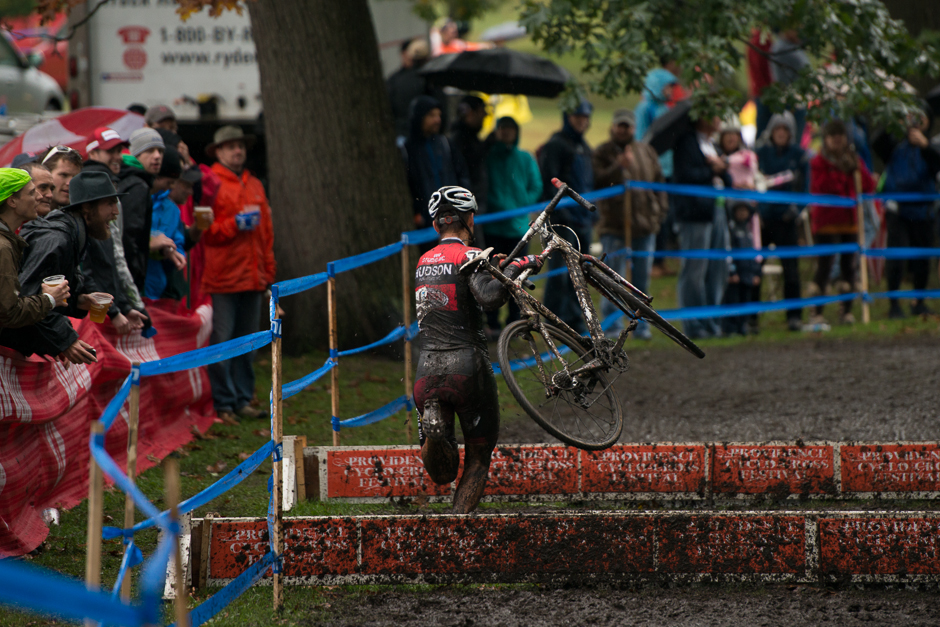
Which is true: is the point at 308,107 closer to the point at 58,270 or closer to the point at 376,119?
the point at 376,119

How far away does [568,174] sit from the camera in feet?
39.7

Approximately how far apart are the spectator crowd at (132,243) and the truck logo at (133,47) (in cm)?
500

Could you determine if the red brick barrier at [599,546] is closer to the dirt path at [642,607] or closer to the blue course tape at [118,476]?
the dirt path at [642,607]

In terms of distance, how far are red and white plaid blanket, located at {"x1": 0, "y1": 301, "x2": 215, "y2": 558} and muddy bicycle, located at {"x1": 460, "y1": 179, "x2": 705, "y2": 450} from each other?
2.55 metres

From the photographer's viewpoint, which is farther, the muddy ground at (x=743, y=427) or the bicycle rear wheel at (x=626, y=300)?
the bicycle rear wheel at (x=626, y=300)

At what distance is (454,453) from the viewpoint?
18.8 ft

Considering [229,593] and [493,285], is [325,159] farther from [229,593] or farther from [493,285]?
[229,593]

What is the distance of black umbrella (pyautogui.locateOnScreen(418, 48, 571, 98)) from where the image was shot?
41.6 ft

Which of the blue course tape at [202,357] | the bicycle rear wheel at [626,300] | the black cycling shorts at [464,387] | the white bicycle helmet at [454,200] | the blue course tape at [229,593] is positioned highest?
the white bicycle helmet at [454,200]

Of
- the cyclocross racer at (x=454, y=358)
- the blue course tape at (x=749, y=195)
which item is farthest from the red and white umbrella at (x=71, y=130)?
the blue course tape at (x=749, y=195)

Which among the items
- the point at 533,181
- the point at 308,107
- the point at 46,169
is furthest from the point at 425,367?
the point at 533,181

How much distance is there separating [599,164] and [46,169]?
7.90 metres

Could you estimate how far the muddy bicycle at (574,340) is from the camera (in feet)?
18.7

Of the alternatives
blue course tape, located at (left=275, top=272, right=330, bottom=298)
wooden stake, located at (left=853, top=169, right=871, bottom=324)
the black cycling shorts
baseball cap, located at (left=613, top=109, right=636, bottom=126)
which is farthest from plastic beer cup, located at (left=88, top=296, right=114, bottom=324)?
wooden stake, located at (left=853, top=169, right=871, bottom=324)
